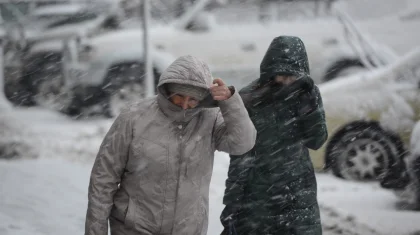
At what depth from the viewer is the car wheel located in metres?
6.81

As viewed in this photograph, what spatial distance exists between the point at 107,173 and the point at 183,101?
1.41 feet

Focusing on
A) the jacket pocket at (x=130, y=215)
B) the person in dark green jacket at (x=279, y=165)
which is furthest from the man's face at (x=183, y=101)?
the person in dark green jacket at (x=279, y=165)

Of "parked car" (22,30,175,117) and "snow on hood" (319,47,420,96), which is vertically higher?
"snow on hood" (319,47,420,96)

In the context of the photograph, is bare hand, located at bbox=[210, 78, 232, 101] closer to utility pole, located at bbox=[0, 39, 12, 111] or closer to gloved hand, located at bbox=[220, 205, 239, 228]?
gloved hand, located at bbox=[220, 205, 239, 228]

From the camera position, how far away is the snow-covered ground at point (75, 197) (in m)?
5.50

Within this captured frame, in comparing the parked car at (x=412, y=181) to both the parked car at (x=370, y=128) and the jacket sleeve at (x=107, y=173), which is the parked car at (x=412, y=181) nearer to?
the parked car at (x=370, y=128)

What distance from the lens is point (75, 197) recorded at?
6.34m

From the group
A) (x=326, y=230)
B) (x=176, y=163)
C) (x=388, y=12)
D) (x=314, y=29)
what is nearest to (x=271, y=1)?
(x=314, y=29)

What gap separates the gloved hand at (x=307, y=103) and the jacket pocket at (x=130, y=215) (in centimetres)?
113

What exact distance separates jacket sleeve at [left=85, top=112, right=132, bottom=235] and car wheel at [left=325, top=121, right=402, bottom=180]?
427cm

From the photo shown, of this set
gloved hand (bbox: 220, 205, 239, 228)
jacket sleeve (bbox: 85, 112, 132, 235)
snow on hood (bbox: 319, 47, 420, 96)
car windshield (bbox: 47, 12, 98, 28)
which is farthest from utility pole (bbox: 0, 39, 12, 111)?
jacket sleeve (bbox: 85, 112, 132, 235)

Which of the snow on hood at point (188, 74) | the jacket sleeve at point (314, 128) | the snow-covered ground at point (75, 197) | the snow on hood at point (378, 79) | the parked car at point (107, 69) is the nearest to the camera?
the snow on hood at point (188, 74)

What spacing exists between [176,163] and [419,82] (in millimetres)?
4561

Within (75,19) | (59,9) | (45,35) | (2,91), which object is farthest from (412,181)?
(2,91)
